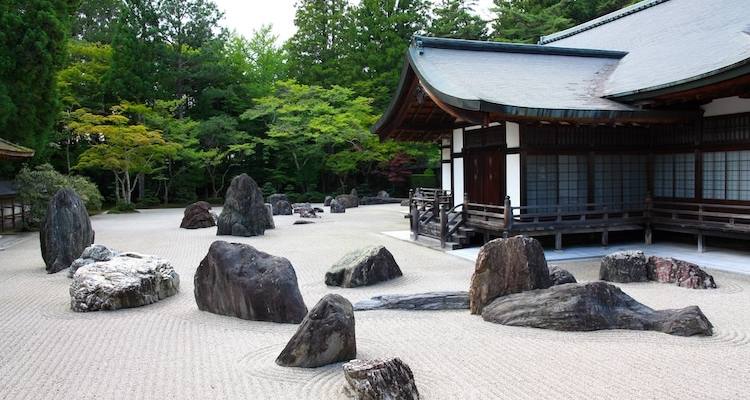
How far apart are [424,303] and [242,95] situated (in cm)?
2907

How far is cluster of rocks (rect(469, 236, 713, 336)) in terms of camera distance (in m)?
5.92

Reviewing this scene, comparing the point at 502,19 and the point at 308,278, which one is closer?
the point at 308,278

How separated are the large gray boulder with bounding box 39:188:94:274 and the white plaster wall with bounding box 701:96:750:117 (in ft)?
43.6

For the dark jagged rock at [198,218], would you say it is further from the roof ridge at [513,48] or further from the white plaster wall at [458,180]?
the roof ridge at [513,48]

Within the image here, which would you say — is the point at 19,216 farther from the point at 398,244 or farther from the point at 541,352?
the point at 541,352

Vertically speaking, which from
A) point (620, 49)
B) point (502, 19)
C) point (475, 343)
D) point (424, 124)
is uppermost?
point (502, 19)

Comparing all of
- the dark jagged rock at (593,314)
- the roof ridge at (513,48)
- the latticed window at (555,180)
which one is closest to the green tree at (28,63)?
the roof ridge at (513,48)

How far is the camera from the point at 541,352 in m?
5.25

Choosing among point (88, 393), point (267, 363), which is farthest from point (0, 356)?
point (267, 363)

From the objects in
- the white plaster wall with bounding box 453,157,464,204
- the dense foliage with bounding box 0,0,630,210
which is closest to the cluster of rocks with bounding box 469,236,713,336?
the white plaster wall with bounding box 453,157,464,204

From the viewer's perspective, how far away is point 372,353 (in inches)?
210

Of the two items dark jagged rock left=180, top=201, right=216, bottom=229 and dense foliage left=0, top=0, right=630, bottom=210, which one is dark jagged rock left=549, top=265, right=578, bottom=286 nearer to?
dark jagged rock left=180, top=201, right=216, bottom=229

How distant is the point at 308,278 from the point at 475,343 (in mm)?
4390

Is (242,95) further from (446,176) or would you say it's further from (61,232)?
(61,232)
